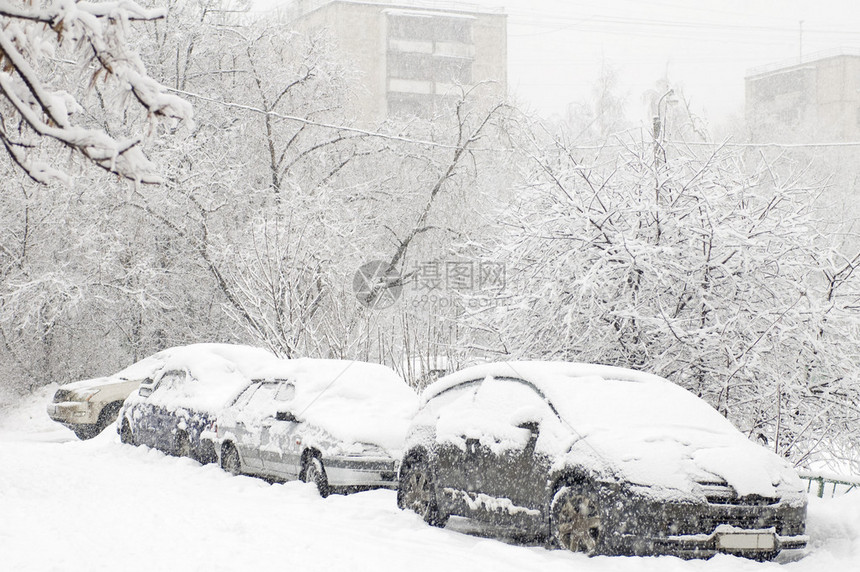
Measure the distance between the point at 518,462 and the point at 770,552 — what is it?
6.65ft

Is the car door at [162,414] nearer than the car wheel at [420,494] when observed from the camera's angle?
No

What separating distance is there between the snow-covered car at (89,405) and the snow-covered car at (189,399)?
211 cm

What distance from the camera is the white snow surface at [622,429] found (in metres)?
7.10

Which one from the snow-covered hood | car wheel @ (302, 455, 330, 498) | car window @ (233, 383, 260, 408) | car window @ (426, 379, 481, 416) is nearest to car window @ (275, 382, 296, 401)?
car window @ (233, 383, 260, 408)

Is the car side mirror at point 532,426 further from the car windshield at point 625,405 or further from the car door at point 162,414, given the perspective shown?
the car door at point 162,414

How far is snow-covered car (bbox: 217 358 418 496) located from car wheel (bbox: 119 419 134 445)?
3.85 metres

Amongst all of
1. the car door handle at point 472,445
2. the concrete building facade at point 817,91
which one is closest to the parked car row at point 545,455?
the car door handle at point 472,445

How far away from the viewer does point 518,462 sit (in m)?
7.98

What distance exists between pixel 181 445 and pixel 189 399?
26.3 inches

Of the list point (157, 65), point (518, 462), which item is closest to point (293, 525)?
point (518, 462)

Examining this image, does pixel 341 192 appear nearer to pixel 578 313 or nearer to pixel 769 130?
pixel 578 313

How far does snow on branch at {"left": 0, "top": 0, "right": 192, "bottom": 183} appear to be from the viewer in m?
4.35

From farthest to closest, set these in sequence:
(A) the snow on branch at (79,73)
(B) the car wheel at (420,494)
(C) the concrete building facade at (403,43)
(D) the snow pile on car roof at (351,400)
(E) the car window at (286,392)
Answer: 1. (C) the concrete building facade at (403,43)
2. (E) the car window at (286,392)
3. (D) the snow pile on car roof at (351,400)
4. (B) the car wheel at (420,494)
5. (A) the snow on branch at (79,73)

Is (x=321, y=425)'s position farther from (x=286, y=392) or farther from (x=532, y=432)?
(x=532, y=432)
